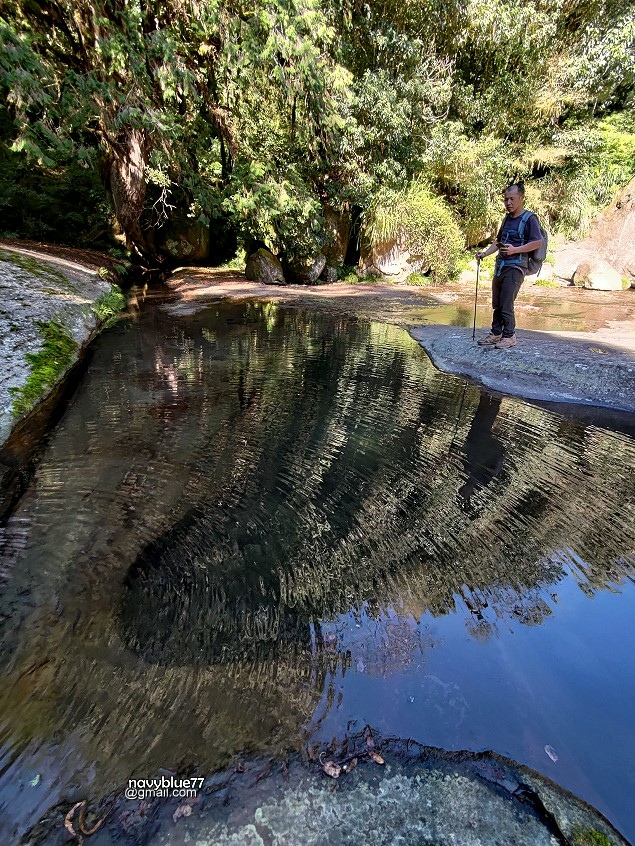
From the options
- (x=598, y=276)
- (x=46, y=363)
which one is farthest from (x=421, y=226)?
(x=46, y=363)

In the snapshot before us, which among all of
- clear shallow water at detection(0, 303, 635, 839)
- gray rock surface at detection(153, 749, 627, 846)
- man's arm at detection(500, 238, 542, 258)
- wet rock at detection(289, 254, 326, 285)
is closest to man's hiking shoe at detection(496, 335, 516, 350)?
man's arm at detection(500, 238, 542, 258)

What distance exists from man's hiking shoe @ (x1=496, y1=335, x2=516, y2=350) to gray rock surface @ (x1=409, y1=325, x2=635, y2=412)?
76 mm

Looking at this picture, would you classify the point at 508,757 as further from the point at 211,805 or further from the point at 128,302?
the point at 128,302

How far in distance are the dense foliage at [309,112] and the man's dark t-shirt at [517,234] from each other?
195 inches

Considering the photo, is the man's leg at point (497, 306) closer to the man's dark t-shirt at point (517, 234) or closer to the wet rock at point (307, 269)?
the man's dark t-shirt at point (517, 234)

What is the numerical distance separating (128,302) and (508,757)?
10086 mm

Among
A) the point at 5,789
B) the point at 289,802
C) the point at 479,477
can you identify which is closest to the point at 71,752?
the point at 5,789

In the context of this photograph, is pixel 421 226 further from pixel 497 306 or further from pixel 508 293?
pixel 508 293

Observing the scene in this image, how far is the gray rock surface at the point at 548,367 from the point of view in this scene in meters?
4.95

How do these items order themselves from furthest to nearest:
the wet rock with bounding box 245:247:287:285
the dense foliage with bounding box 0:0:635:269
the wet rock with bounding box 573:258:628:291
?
the wet rock with bounding box 245:247:287:285, the wet rock with bounding box 573:258:628:291, the dense foliage with bounding box 0:0:635:269

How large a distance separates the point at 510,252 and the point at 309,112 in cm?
641

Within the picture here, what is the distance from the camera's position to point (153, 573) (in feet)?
8.16

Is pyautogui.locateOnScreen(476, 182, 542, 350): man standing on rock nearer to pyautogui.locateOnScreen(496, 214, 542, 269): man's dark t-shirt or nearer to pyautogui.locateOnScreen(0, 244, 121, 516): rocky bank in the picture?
pyautogui.locateOnScreen(496, 214, 542, 269): man's dark t-shirt

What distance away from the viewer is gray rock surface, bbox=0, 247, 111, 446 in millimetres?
4668
